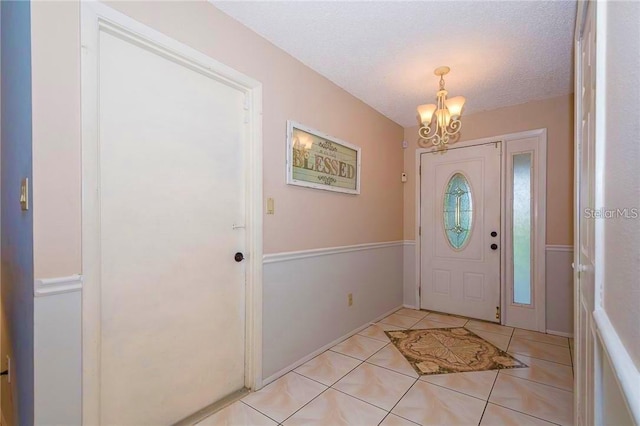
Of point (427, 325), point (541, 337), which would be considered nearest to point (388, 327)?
point (427, 325)

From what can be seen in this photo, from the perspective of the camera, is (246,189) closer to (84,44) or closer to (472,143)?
(84,44)

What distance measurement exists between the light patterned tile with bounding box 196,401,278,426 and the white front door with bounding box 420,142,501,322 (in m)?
2.70

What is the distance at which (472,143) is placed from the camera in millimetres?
3598

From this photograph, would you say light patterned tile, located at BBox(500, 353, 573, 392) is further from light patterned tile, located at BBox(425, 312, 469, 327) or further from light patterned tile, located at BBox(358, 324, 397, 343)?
light patterned tile, located at BBox(358, 324, 397, 343)

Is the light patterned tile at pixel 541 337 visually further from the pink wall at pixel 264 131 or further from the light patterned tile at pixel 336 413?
the light patterned tile at pixel 336 413

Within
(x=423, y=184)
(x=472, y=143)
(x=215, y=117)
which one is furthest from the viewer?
(x=423, y=184)

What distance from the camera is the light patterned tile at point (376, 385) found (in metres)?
1.97

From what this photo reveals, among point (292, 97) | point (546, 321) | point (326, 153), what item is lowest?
point (546, 321)

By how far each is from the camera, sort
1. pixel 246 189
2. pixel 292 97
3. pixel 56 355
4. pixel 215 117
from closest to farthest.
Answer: pixel 56 355
pixel 215 117
pixel 246 189
pixel 292 97

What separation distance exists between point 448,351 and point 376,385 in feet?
2.99

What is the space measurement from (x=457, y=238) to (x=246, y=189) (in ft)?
9.02

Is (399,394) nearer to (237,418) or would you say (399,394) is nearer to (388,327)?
(237,418)

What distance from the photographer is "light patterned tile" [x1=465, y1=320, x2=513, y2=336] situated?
3.17m

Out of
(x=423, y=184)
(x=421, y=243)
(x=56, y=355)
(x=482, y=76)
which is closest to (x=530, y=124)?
(x=482, y=76)
